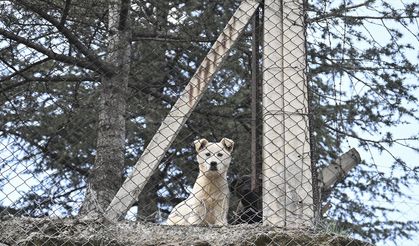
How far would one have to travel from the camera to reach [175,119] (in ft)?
16.5

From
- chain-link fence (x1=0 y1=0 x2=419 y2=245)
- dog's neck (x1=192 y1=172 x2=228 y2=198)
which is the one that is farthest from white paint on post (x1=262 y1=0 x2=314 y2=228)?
dog's neck (x1=192 y1=172 x2=228 y2=198)

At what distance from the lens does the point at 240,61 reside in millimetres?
7770

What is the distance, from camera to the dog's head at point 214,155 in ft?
21.4

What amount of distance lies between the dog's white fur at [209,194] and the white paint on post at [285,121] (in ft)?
4.17

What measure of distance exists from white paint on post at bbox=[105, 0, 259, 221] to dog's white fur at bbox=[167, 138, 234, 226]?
994 millimetres

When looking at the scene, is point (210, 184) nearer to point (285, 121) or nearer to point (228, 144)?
point (228, 144)

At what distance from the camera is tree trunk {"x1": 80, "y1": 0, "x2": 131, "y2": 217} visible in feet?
19.9

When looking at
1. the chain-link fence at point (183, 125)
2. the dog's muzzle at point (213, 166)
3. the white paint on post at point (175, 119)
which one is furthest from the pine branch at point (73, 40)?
the white paint on post at point (175, 119)

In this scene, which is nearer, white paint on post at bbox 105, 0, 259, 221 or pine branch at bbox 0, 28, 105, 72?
white paint on post at bbox 105, 0, 259, 221

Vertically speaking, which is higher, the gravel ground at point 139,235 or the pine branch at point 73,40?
the pine branch at point 73,40

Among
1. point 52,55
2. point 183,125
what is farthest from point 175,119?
point 52,55

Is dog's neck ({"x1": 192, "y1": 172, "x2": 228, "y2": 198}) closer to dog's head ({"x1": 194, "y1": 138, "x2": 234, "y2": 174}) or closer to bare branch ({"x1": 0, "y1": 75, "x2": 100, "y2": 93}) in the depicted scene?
dog's head ({"x1": 194, "y1": 138, "x2": 234, "y2": 174})

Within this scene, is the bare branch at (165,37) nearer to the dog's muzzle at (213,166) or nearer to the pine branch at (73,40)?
the pine branch at (73,40)

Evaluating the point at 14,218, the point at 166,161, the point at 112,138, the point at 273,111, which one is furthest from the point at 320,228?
the point at 166,161
